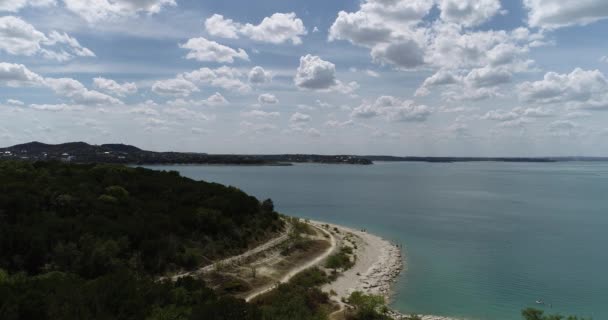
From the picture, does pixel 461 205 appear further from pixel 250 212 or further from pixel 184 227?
pixel 184 227

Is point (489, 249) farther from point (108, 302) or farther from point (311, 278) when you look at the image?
point (108, 302)

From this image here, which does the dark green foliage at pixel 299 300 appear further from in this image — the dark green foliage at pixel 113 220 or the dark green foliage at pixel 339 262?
the dark green foliage at pixel 113 220

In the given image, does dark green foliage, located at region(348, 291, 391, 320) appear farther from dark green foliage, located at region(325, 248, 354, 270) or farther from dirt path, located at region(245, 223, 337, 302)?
dark green foliage, located at region(325, 248, 354, 270)

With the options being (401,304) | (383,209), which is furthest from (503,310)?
(383,209)

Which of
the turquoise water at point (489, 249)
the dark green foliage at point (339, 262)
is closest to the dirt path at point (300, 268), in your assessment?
the dark green foliage at point (339, 262)

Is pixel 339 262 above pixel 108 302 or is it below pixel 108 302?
below

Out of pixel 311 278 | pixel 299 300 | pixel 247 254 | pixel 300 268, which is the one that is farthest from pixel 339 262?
pixel 299 300
